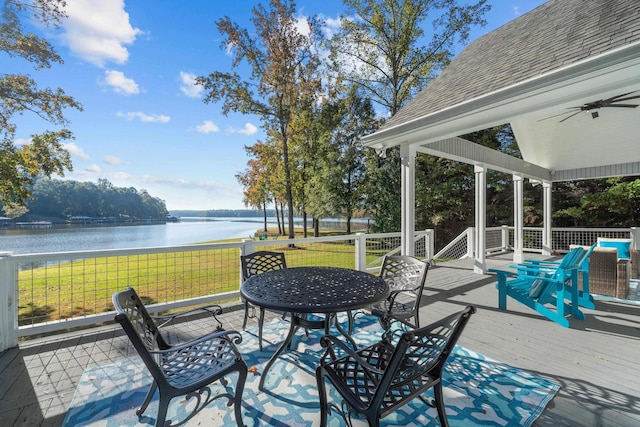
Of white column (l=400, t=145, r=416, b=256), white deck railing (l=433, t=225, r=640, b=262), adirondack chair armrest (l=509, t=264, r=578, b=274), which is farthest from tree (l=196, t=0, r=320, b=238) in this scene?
adirondack chair armrest (l=509, t=264, r=578, b=274)

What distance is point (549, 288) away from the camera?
12.4 feet

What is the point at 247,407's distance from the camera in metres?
2.11

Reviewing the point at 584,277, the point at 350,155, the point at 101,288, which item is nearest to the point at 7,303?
the point at 101,288

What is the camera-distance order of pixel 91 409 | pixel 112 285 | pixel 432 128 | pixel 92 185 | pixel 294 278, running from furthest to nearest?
1. pixel 92 185
2. pixel 112 285
3. pixel 432 128
4. pixel 294 278
5. pixel 91 409

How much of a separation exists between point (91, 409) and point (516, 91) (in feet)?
16.5

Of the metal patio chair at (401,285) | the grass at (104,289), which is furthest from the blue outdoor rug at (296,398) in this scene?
the grass at (104,289)

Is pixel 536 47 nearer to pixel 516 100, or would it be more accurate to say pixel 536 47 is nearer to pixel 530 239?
pixel 516 100

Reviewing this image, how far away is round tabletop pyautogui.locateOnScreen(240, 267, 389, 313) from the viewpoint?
205cm

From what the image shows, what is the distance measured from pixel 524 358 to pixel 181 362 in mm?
3082

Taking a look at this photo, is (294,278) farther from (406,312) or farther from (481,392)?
(481,392)

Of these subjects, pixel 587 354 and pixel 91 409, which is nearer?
pixel 91 409

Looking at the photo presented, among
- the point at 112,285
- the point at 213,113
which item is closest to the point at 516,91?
the point at 112,285

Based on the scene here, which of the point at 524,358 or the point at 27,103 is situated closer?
the point at 524,358

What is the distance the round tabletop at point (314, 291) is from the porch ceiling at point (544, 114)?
2.77m
